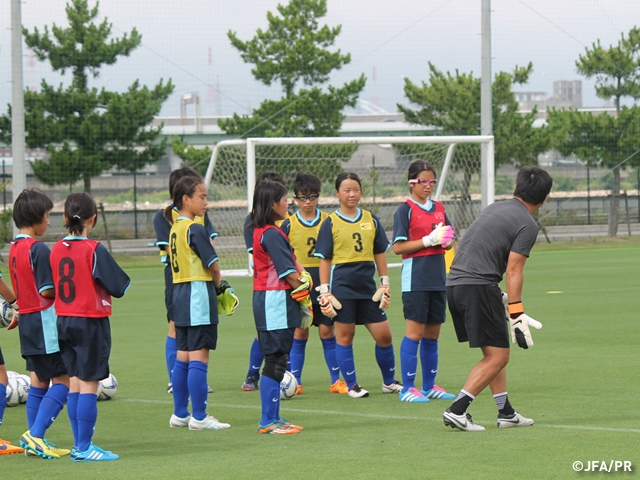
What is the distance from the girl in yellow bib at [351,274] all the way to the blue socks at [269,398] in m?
1.46

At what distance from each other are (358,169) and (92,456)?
25.7 metres

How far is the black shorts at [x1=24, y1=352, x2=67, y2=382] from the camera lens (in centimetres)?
633

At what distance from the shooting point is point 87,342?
19.6ft

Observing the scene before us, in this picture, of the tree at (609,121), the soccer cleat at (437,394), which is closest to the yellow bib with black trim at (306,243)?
the soccer cleat at (437,394)

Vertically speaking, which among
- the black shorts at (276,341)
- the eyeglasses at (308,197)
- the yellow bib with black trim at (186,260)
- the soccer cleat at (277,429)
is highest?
the eyeglasses at (308,197)

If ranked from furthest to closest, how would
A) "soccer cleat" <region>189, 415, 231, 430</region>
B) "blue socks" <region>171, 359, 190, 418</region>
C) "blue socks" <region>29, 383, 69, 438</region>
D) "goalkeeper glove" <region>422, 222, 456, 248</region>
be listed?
"goalkeeper glove" <region>422, 222, 456, 248</region>, "blue socks" <region>171, 359, 190, 418</region>, "soccer cleat" <region>189, 415, 231, 430</region>, "blue socks" <region>29, 383, 69, 438</region>

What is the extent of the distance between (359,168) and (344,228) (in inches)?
914

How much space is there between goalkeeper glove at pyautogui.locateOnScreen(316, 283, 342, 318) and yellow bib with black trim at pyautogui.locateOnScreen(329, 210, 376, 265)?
19.8 inches

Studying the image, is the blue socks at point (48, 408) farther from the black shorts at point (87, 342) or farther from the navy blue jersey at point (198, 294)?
the navy blue jersey at point (198, 294)

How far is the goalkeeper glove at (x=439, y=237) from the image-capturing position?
7578mm

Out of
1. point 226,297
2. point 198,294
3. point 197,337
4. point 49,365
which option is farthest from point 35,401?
point 226,297

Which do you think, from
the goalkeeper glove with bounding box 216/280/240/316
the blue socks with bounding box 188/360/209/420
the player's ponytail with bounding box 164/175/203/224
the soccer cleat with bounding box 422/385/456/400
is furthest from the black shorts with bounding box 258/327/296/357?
the soccer cleat with bounding box 422/385/456/400

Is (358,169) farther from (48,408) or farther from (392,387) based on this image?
(48,408)

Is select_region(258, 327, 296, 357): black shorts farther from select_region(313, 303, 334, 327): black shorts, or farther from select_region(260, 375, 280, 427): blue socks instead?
select_region(313, 303, 334, 327): black shorts
